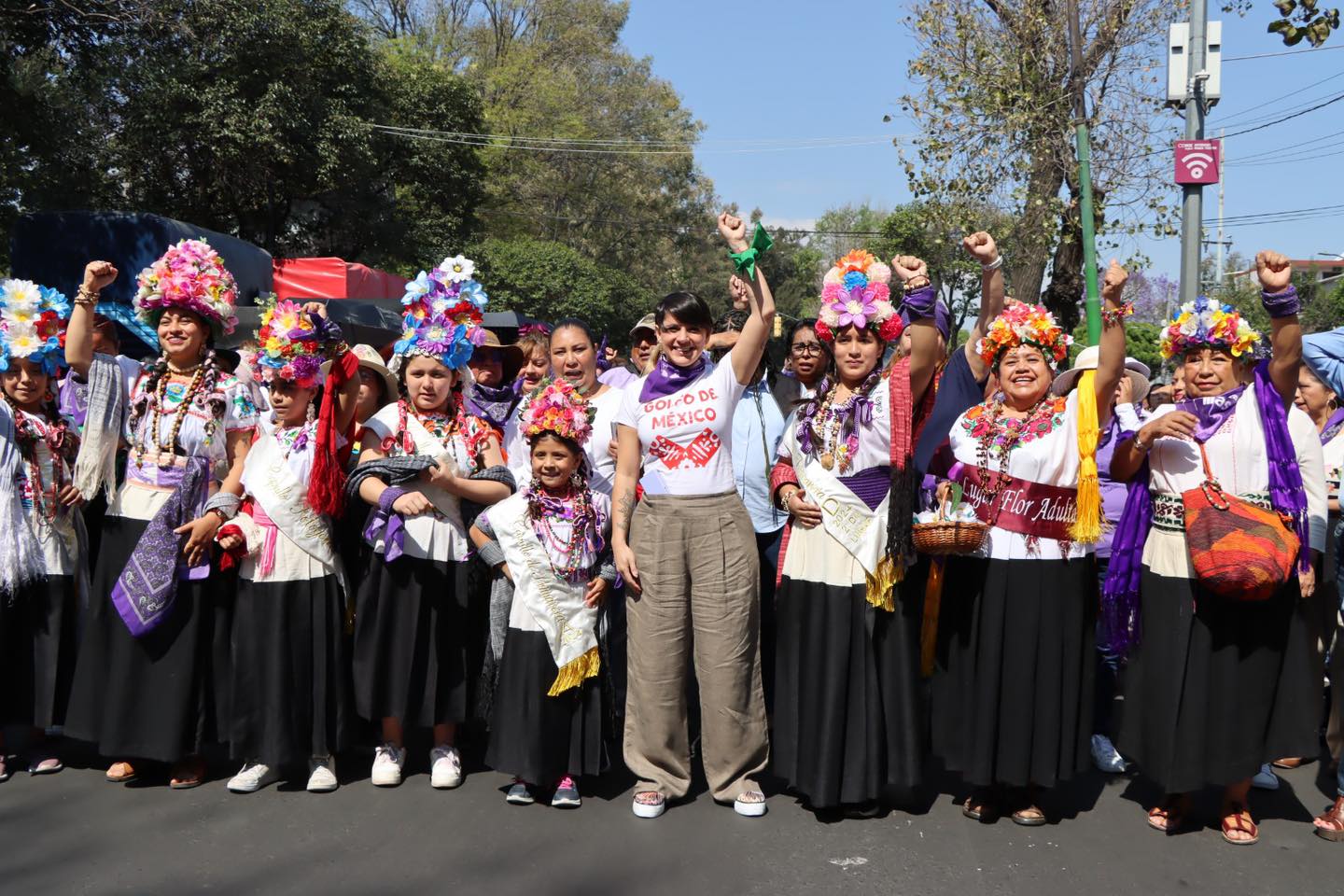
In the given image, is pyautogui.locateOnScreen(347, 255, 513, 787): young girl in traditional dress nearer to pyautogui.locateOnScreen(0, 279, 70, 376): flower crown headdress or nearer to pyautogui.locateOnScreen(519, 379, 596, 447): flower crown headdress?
pyautogui.locateOnScreen(519, 379, 596, 447): flower crown headdress

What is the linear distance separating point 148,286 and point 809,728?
3.36m

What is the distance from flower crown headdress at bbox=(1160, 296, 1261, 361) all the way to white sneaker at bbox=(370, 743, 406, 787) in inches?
146

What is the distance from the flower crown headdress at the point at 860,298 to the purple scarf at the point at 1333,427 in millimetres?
2761

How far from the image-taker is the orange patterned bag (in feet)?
13.3

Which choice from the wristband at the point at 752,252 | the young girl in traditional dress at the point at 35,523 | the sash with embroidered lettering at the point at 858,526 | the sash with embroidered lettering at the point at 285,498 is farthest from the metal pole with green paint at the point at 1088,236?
the young girl in traditional dress at the point at 35,523

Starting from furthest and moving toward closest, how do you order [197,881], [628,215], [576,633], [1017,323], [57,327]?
1. [628,215]
2. [57,327]
3. [576,633]
4. [1017,323]
5. [197,881]

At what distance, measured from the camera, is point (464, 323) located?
4.88 metres

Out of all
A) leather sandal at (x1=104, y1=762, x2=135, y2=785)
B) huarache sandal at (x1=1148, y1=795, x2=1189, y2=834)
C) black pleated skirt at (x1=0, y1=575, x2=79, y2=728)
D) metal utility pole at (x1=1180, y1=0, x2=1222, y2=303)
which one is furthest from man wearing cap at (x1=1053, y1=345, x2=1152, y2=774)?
metal utility pole at (x1=1180, y1=0, x2=1222, y2=303)

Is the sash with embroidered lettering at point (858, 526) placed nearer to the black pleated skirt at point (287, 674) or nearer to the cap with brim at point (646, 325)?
the cap with brim at point (646, 325)

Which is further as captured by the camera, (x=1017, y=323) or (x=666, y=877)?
(x=1017, y=323)

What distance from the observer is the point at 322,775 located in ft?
15.6

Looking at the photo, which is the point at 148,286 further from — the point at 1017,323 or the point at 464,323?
the point at 1017,323

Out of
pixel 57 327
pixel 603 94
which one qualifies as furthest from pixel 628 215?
pixel 57 327

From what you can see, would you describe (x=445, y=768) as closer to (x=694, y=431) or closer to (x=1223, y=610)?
(x=694, y=431)
